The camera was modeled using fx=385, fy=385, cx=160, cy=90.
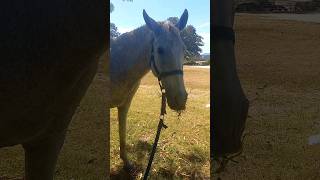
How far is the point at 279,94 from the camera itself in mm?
4281

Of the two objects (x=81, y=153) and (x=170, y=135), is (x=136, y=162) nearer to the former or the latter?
(x=170, y=135)

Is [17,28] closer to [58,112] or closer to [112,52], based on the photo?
[58,112]

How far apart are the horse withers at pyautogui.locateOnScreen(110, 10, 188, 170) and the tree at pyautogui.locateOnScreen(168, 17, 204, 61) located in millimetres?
19

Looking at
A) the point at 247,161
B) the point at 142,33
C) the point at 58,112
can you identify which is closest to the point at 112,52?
the point at 142,33

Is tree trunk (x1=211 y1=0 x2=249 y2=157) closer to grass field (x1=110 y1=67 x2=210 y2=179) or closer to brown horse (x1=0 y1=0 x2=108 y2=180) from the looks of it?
grass field (x1=110 y1=67 x2=210 y2=179)

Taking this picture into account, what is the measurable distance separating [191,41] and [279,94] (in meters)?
3.27

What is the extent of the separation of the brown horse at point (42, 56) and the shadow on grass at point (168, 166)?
40cm

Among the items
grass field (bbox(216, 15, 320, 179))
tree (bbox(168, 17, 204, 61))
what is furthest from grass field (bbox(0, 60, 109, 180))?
tree (bbox(168, 17, 204, 61))

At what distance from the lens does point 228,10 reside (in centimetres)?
114

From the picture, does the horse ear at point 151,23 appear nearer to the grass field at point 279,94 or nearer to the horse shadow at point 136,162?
the horse shadow at point 136,162

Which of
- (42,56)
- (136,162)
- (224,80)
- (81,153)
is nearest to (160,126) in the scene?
(136,162)

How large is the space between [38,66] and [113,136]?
1.63 ft

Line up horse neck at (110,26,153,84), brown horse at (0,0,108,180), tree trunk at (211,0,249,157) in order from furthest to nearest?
horse neck at (110,26,153,84), tree trunk at (211,0,249,157), brown horse at (0,0,108,180)

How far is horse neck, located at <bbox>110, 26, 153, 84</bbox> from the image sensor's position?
4.10ft
